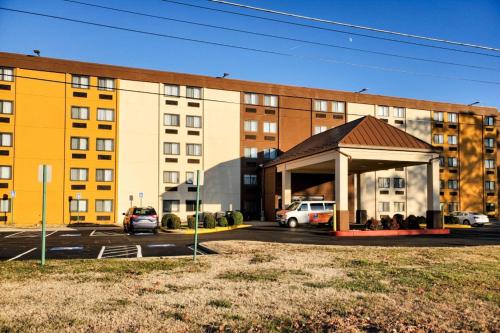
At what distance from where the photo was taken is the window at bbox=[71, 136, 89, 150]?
38.1 metres

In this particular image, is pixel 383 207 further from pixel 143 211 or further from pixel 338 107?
pixel 143 211

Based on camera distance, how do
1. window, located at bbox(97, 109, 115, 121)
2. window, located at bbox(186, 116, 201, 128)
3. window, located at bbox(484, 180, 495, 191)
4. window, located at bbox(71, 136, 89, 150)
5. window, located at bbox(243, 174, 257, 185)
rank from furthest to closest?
window, located at bbox(484, 180, 495, 191) → window, located at bbox(243, 174, 257, 185) → window, located at bbox(186, 116, 201, 128) → window, located at bbox(97, 109, 115, 121) → window, located at bbox(71, 136, 89, 150)

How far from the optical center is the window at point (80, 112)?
38.2m

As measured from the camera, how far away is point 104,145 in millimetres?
38938

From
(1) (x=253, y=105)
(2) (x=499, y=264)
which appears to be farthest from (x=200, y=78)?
(2) (x=499, y=264)

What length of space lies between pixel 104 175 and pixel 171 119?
808 cm

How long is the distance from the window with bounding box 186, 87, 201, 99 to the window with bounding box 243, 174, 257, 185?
910 cm

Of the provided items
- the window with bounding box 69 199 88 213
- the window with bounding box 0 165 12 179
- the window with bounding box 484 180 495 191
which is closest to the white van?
the window with bounding box 69 199 88 213

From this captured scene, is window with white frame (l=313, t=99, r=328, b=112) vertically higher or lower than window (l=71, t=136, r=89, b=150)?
higher

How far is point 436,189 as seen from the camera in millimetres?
27266

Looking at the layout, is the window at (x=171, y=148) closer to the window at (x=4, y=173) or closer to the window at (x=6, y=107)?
the window at (x=4, y=173)

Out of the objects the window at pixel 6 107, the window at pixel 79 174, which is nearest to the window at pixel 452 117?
the window at pixel 79 174

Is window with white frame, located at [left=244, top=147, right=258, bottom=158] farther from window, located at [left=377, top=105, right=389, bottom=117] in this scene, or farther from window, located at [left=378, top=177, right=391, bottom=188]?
window, located at [left=377, top=105, right=389, bottom=117]

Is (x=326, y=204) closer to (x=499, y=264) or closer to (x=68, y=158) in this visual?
(x=499, y=264)
